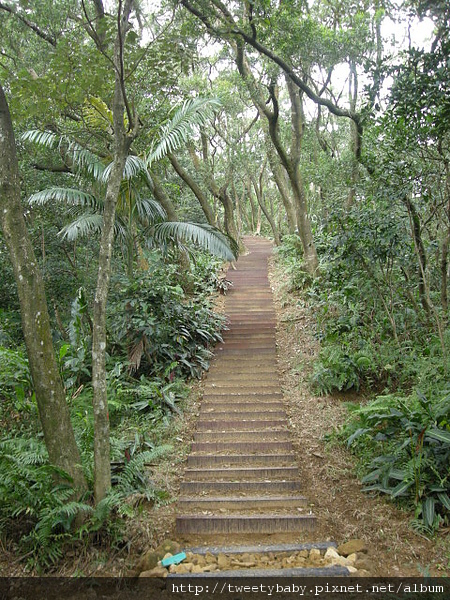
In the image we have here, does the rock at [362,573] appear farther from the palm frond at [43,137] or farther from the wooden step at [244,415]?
the palm frond at [43,137]

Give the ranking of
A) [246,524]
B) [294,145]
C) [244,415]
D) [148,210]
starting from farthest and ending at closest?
[294,145] → [148,210] → [244,415] → [246,524]

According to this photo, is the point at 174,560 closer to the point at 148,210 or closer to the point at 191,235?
the point at 191,235

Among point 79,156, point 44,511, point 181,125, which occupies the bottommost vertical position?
point 44,511

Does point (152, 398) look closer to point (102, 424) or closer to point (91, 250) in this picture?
point (102, 424)

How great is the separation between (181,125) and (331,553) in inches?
251

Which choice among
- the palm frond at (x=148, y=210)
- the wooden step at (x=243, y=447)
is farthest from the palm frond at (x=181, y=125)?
the wooden step at (x=243, y=447)

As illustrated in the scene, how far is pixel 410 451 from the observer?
4371 millimetres

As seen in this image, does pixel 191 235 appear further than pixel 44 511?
Yes

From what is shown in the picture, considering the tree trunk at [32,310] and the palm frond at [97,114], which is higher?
the palm frond at [97,114]

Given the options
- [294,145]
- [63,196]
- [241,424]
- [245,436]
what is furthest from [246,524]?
[294,145]

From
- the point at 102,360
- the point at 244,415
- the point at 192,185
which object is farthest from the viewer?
the point at 192,185

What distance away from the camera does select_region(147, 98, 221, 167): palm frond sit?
695 cm

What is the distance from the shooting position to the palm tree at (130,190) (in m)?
6.81

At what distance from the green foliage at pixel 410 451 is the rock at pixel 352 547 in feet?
1.81
